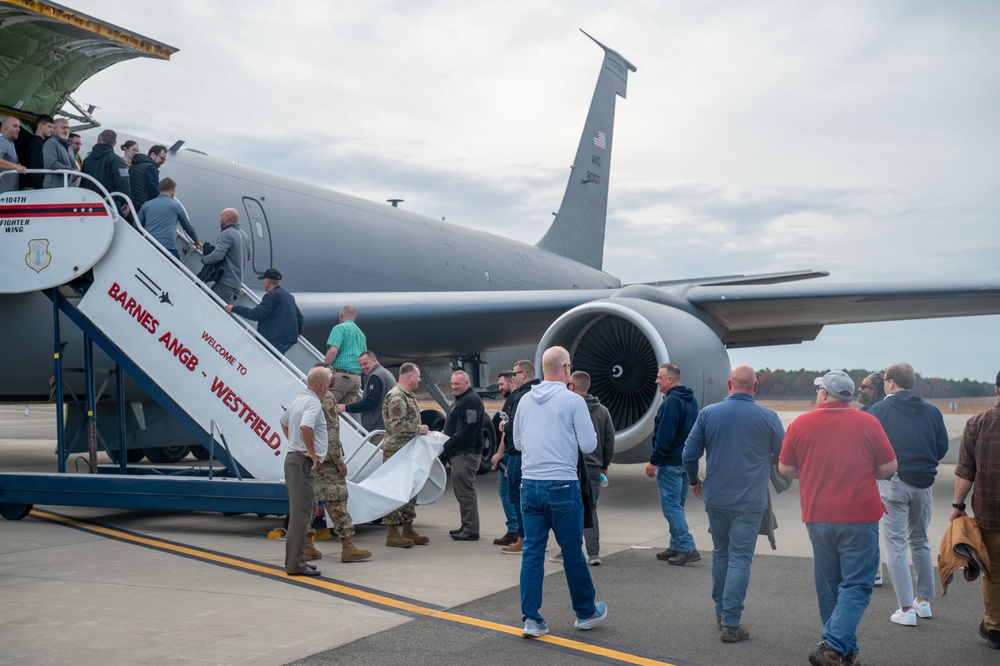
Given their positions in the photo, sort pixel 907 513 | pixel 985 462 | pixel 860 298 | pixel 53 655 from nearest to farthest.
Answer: pixel 53 655 < pixel 985 462 < pixel 907 513 < pixel 860 298

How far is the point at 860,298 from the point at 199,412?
271 inches

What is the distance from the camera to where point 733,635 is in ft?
14.6

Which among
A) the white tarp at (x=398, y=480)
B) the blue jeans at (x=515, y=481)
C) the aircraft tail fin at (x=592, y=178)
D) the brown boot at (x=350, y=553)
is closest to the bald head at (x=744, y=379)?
the blue jeans at (x=515, y=481)

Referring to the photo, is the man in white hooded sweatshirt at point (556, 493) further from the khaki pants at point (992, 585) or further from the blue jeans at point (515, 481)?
the khaki pants at point (992, 585)

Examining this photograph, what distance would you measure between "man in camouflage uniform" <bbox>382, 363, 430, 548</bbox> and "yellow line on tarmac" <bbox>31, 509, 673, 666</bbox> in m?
1.17

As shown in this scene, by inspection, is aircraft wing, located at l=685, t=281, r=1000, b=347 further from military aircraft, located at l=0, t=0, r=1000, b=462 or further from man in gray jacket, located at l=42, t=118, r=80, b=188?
man in gray jacket, located at l=42, t=118, r=80, b=188

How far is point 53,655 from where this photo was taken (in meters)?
4.04

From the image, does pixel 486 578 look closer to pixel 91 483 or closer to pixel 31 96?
pixel 91 483

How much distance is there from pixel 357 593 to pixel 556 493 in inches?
57.5

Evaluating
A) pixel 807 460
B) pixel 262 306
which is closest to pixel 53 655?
pixel 807 460

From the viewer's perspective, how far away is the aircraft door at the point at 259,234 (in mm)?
10188

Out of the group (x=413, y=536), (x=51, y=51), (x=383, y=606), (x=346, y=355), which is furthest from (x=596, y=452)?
(x=51, y=51)

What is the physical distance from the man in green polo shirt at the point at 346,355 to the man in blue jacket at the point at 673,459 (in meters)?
2.98

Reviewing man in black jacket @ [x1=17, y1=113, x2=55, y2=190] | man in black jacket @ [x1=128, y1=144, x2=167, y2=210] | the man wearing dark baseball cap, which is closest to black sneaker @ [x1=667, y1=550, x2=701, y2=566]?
the man wearing dark baseball cap
